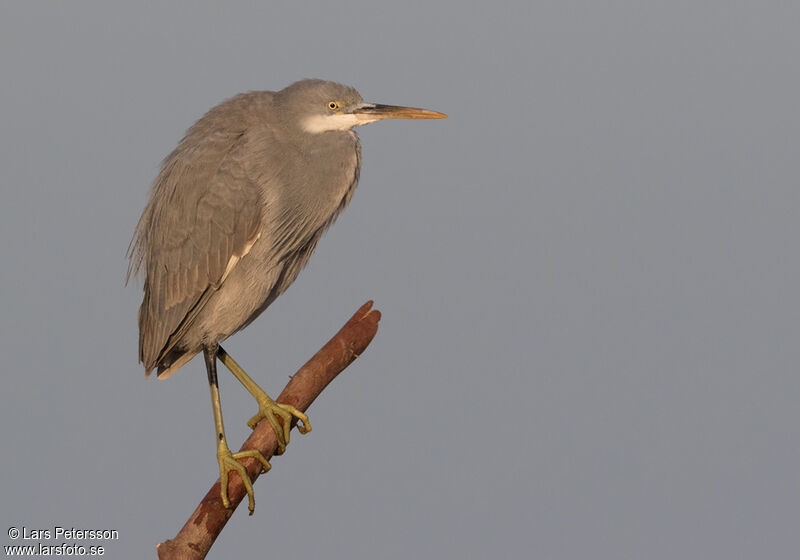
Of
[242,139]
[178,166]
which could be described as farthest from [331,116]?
[178,166]

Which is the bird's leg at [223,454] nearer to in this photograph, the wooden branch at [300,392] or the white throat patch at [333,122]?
the wooden branch at [300,392]

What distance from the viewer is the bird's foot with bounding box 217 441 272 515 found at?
5246 mm

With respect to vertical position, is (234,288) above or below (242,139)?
below

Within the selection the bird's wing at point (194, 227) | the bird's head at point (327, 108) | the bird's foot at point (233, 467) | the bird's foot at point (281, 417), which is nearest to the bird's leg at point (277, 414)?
the bird's foot at point (281, 417)

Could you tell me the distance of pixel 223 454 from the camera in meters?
5.35

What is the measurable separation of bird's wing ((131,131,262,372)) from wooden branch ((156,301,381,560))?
2.35 ft

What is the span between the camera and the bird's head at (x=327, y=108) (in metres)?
5.19

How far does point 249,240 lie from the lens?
5.16 meters

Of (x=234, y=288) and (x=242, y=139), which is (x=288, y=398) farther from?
(x=242, y=139)

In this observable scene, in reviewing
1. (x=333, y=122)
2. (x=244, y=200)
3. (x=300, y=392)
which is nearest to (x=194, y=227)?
(x=244, y=200)

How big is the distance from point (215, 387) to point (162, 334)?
44 centimetres

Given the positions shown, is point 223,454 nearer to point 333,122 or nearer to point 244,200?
point 244,200

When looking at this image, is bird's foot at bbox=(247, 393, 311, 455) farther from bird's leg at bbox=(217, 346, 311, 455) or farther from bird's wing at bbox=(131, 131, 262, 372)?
bird's wing at bbox=(131, 131, 262, 372)

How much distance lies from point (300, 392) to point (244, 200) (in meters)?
1.18
